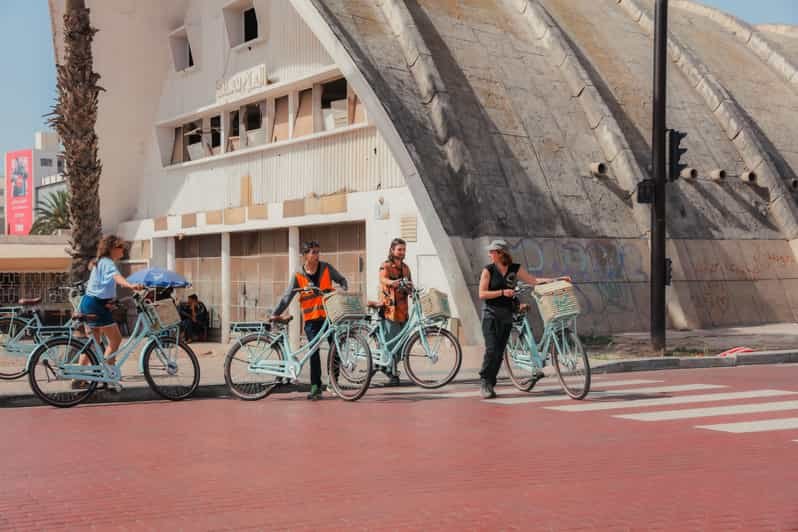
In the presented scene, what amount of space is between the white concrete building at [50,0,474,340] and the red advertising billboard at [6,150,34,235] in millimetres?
105461

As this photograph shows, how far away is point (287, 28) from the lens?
25.5m

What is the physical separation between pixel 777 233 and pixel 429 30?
9.81 meters

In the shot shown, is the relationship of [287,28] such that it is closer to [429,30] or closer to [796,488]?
[429,30]

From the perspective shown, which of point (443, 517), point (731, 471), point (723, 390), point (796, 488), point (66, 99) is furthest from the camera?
point (66, 99)

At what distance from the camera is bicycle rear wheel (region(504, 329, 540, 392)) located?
38.8 feet

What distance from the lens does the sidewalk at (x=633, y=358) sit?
1210 centimetres

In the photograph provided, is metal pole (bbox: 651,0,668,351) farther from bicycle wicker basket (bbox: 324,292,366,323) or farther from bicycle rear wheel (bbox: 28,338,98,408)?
bicycle rear wheel (bbox: 28,338,98,408)

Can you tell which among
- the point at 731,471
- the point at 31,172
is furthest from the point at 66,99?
the point at 31,172

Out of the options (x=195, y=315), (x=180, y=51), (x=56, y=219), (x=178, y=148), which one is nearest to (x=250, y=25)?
(x=180, y=51)

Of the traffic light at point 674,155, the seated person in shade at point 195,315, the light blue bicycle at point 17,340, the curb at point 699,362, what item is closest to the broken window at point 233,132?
the seated person in shade at point 195,315

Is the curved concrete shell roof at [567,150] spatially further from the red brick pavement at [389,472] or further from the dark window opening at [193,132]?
the red brick pavement at [389,472]

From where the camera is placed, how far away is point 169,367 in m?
11.7

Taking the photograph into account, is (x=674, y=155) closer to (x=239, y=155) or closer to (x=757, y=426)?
(x=757, y=426)

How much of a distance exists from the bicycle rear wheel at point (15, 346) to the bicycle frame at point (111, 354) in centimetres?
300
